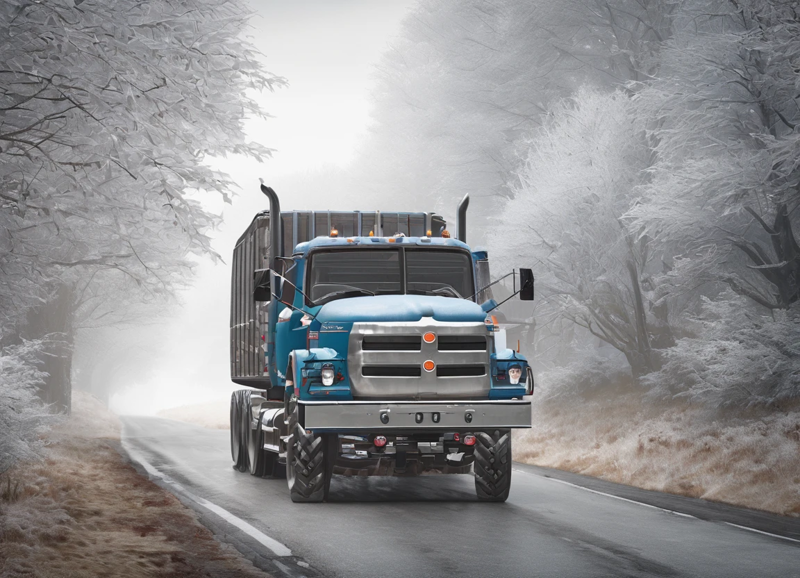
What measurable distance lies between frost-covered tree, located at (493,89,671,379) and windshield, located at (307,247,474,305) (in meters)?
10.9

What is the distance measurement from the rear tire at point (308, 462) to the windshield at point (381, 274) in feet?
5.32

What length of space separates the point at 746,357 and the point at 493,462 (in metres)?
6.78

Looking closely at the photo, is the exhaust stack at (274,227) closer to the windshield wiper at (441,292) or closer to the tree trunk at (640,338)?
the windshield wiper at (441,292)

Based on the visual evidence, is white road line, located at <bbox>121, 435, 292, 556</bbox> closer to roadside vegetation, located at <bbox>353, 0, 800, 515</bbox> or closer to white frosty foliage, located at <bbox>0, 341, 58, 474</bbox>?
white frosty foliage, located at <bbox>0, 341, 58, 474</bbox>

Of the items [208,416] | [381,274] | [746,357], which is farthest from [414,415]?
[208,416]

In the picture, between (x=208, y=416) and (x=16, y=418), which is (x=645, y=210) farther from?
(x=208, y=416)

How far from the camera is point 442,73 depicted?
130 feet

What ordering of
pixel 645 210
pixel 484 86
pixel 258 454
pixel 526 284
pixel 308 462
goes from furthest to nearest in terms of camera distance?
pixel 484 86 < pixel 645 210 < pixel 258 454 < pixel 526 284 < pixel 308 462

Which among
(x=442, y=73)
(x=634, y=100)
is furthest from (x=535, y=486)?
(x=442, y=73)

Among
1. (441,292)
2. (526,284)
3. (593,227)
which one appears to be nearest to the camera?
(526,284)

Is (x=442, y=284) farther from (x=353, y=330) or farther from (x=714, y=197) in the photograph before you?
(x=714, y=197)

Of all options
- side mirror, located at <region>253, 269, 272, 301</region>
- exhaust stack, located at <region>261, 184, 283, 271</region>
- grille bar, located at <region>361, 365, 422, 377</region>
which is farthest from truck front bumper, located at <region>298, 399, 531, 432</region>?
exhaust stack, located at <region>261, 184, 283, 271</region>

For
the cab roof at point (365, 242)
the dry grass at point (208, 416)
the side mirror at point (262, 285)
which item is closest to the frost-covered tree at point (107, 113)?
the side mirror at point (262, 285)

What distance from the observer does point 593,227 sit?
23.7 meters
